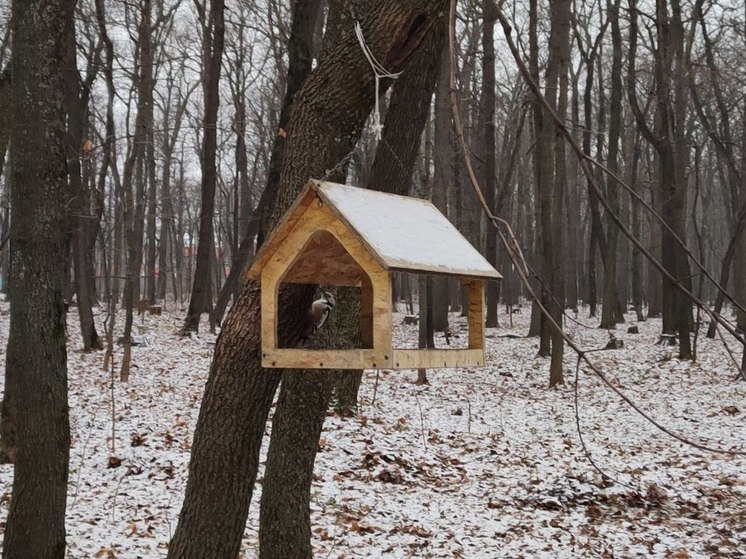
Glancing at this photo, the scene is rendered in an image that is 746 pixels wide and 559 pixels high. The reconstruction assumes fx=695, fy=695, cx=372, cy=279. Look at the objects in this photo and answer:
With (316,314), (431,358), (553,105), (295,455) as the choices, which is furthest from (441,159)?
(431,358)

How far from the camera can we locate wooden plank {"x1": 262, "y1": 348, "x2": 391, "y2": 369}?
2434mm

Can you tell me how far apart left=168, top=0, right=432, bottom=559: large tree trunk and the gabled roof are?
18.6 inches

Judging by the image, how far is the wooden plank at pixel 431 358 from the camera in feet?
8.09

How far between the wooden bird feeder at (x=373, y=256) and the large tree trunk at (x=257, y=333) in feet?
1.30

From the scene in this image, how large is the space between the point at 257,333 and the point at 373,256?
Answer: 1.05 m

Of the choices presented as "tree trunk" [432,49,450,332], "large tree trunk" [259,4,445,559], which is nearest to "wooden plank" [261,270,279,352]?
"large tree trunk" [259,4,445,559]

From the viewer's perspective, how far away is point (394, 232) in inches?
102

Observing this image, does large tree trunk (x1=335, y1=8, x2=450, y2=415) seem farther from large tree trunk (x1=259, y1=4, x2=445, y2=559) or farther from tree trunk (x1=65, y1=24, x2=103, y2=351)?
tree trunk (x1=65, y1=24, x2=103, y2=351)

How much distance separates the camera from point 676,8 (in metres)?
14.6

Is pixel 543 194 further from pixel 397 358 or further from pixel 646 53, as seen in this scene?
pixel 646 53

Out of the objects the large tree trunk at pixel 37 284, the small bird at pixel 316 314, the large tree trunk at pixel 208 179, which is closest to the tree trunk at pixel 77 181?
the large tree trunk at pixel 208 179

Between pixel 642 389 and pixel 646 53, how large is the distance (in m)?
17.8

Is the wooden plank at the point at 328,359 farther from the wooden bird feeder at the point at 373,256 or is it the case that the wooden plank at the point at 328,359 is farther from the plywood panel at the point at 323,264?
the plywood panel at the point at 323,264

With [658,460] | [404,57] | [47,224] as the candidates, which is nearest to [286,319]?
[404,57]
